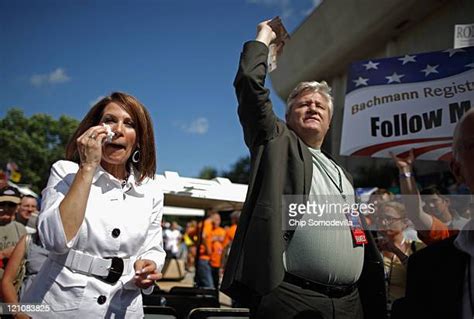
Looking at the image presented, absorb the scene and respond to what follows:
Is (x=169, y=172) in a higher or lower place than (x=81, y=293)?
higher

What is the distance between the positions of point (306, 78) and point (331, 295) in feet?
96.2

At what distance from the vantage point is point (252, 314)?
2.28 meters

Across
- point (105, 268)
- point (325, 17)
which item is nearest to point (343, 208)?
point (105, 268)

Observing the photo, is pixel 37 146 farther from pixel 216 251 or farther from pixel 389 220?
pixel 389 220

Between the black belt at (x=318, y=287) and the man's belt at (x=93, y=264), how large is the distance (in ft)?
2.70

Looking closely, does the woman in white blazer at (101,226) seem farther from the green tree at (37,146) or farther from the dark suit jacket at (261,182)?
the green tree at (37,146)

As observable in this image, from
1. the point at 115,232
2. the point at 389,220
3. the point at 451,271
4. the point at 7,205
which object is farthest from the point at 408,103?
the point at 7,205

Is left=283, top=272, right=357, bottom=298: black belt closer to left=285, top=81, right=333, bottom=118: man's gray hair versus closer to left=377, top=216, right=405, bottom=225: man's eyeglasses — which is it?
left=285, top=81, right=333, bottom=118: man's gray hair

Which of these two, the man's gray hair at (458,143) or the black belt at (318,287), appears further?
the black belt at (318,287)

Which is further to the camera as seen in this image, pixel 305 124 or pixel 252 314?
pixel 305 124

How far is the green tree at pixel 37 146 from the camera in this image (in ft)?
107

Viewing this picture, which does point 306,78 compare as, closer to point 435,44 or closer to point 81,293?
point 435,44

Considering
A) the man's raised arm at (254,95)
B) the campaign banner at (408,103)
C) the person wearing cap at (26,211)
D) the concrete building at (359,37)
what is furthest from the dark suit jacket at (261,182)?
the concrete building at (359,37)

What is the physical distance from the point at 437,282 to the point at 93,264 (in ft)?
4.57
